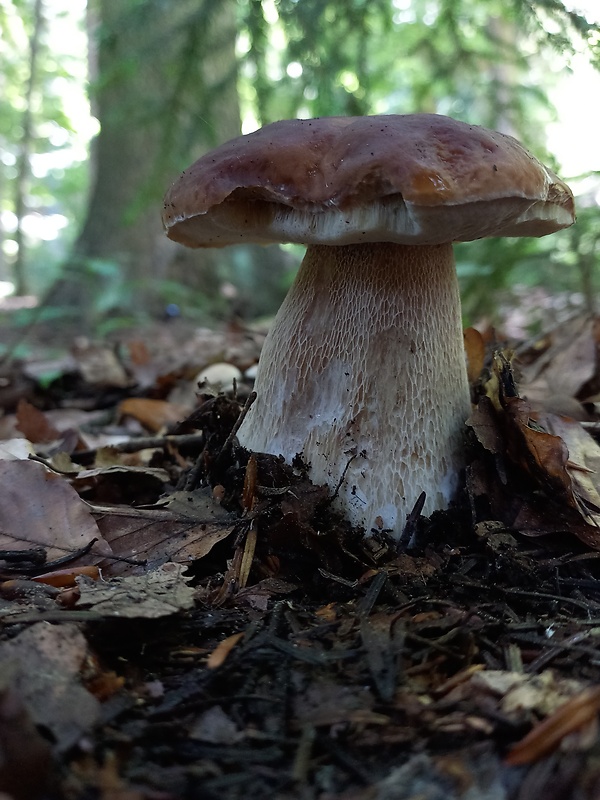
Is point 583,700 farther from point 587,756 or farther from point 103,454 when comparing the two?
point 103,454

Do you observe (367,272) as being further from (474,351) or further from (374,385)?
(474,351)

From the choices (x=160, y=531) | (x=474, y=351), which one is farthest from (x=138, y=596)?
(x=474, y=351)

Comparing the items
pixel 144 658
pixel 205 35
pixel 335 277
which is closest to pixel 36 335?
pixel 205 35

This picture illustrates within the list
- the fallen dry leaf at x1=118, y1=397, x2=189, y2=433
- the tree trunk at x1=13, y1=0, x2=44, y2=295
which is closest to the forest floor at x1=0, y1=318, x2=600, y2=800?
the fallen dry leaf at x1=118, y1=397, x2=189, y2=433

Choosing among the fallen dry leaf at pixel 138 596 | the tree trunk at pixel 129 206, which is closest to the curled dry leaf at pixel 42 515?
the fallen dry leaf at pixel 138 596

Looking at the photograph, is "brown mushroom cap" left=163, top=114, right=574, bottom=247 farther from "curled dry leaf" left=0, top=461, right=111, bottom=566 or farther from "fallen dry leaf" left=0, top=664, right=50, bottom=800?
"fallen dry leaf" left=0, top=664, right=50, bottom=800
